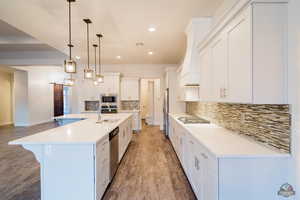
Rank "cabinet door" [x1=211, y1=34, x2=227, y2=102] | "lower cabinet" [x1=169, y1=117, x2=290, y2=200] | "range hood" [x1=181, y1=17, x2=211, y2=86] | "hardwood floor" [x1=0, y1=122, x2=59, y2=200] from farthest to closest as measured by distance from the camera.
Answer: "range hood" [x1=181, y1=17, x2=211, y2=86]
"hardwood floor" [x1=0, y1=122, x2=59, y2=200]
"cabinet door" [x1=211, y1=34, x2=227, y2=102]
"lower cabinet" [x1=169, y1=117, x2=290, y2=200]

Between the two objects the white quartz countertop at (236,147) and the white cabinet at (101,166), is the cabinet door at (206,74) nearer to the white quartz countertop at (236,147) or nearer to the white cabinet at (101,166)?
the white quartz countertop at (236,147)

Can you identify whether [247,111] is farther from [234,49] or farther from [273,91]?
[234,49]

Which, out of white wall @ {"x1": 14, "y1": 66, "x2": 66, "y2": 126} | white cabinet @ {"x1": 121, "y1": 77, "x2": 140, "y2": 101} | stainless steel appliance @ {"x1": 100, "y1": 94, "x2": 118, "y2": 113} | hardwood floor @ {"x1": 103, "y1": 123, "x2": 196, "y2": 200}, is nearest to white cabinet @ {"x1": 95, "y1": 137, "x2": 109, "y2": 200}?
hardwood floor @ {"x1": 103, "y1": 123, "x2": 196, "y2": 200}

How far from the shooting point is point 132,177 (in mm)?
3107

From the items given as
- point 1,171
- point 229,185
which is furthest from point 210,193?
point 1,171

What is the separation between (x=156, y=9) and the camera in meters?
2.89

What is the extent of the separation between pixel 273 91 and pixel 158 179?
7.34 feet

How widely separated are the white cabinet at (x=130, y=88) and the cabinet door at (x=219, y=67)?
17.5ft

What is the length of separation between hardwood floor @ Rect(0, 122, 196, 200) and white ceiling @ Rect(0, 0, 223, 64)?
277 centimetres

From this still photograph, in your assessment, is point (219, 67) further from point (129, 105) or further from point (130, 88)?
point (129, 105)

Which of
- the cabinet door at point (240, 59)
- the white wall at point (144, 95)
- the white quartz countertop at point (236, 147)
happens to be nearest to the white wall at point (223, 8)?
the cabinet door at point (240, 59)

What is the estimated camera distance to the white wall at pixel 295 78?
56.5 inches

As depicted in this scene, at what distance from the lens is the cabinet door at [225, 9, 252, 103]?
1609 millimetres

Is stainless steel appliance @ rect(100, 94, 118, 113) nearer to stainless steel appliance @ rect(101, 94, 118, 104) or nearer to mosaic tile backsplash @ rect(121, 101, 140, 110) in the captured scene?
stainless steel appliance @ rect(101, 94, 118, 104)
